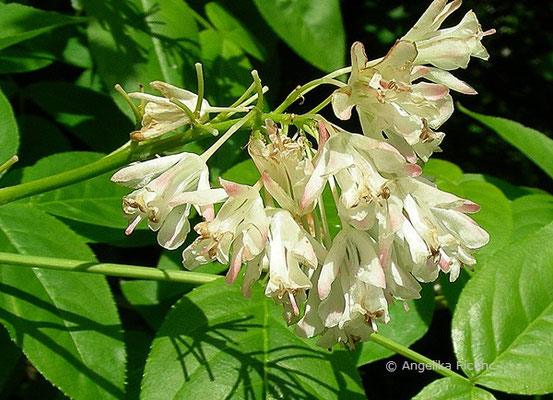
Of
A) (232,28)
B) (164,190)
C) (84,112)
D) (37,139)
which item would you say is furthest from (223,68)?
(164,190)

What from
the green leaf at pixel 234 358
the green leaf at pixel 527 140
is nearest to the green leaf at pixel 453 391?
the green leaf at pixel 234 358

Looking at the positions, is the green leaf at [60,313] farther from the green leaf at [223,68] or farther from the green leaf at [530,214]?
the green leaf at [530,214]

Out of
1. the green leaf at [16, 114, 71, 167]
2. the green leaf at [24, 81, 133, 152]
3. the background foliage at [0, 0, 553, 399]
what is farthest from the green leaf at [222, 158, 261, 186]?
the green leaf at [16, 114, 71, 167]

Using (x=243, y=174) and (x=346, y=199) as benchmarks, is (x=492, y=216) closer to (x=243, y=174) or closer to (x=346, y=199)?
(x=243, y=174)

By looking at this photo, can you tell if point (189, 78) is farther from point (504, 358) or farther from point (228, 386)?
point (504, 358)

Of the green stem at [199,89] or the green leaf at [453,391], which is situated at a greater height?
the green stem at [199,89]

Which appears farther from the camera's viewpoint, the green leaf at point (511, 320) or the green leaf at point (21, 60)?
the green leaf at point (21, 60)
